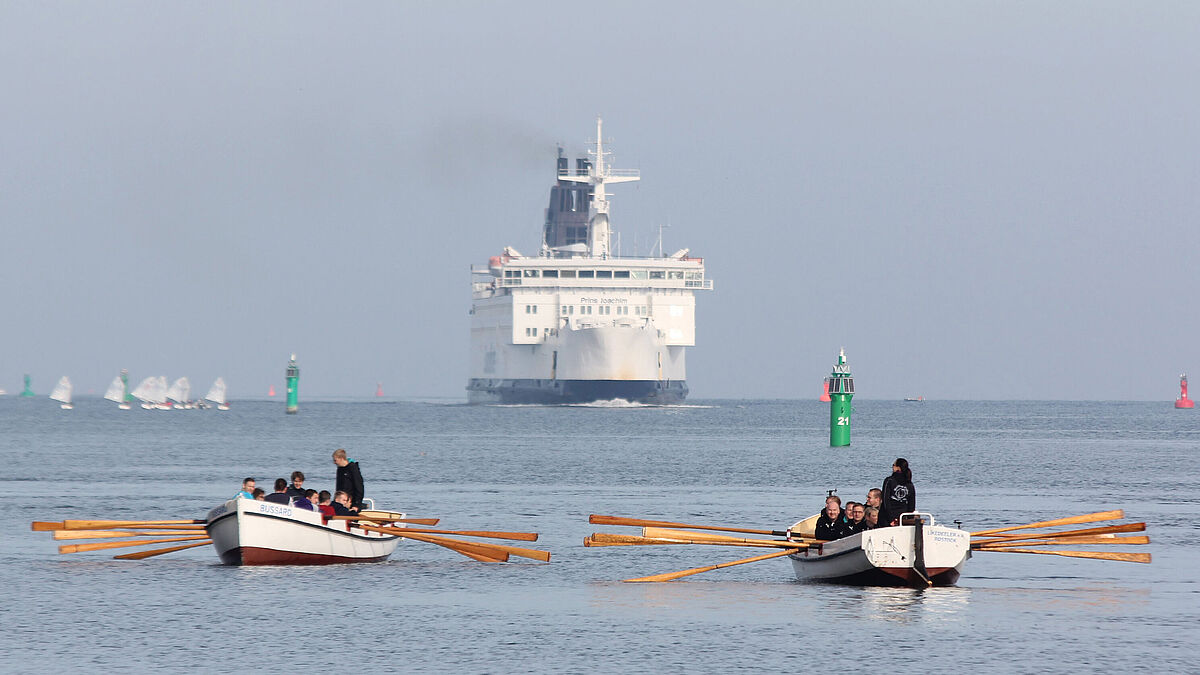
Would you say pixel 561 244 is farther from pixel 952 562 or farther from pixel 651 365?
pixel 952 562

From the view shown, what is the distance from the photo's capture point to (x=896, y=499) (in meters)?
22.9

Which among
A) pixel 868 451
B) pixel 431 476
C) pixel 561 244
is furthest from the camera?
pixel 561 244

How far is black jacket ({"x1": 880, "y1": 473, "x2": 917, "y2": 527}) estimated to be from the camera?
899 inches

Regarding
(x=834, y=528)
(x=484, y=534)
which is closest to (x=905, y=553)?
(x=834, y=528)

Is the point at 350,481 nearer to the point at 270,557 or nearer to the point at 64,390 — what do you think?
the point at 270,557

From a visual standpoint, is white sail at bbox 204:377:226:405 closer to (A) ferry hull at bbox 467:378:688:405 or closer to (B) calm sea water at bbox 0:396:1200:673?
(A) ferry hull at bbox 467:378:688:405

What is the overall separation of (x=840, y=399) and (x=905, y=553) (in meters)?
50.3

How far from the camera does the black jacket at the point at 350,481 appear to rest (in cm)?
2614

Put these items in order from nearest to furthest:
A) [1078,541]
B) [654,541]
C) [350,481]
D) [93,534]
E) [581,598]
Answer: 1. [581,598]
2. [654,541]
3. [1078,541]
4. [350,481]
5. [93,534]

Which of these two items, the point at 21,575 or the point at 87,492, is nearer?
the point at 21,575

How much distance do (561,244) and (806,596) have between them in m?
121

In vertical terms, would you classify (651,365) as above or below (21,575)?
above

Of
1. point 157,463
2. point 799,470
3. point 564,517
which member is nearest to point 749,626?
point 564,517

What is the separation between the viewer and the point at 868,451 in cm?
7681
